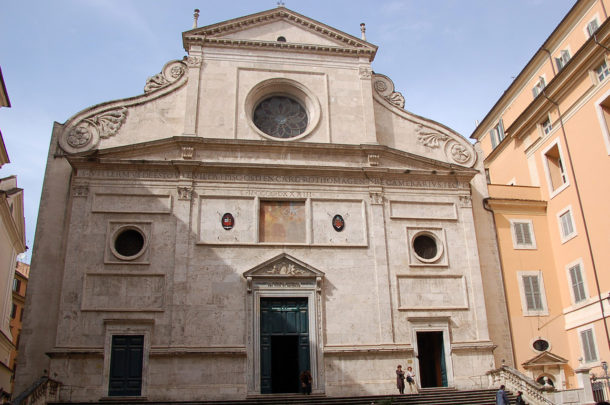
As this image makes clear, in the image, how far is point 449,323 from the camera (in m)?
19.2

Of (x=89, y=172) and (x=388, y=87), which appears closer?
(x=89, y=172)

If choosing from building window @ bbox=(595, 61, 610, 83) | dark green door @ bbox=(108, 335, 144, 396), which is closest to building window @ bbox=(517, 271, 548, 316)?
building window @ bbox=(595, 61, 610, 83)

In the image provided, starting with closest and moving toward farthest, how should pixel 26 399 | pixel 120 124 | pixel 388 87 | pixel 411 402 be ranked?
pixel 26 399
pixel 411 402
pixel 120 124
pixel 388 87

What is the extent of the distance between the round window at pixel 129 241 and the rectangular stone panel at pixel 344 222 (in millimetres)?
5546

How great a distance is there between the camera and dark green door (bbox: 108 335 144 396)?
1714 centimetres

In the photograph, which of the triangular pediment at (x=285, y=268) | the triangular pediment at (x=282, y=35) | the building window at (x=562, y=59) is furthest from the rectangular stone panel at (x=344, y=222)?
the building window at (x=562, y=59)

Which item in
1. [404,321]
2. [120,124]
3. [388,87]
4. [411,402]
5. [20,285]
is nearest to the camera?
[411,402]

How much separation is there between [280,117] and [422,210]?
6180 millimetres

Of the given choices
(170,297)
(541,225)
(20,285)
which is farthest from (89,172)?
(20,285)

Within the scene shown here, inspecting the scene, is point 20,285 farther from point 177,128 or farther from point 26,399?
point 26,399

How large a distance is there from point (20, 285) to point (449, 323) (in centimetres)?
3071

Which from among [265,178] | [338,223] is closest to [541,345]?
[338,223]

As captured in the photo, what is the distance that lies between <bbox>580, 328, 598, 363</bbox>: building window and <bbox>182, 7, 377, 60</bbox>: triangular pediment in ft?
40.3

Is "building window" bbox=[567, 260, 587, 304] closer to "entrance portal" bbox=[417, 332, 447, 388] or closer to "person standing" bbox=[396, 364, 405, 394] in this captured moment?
"entrance portal" bbox=[417, 332, 447, 388]
